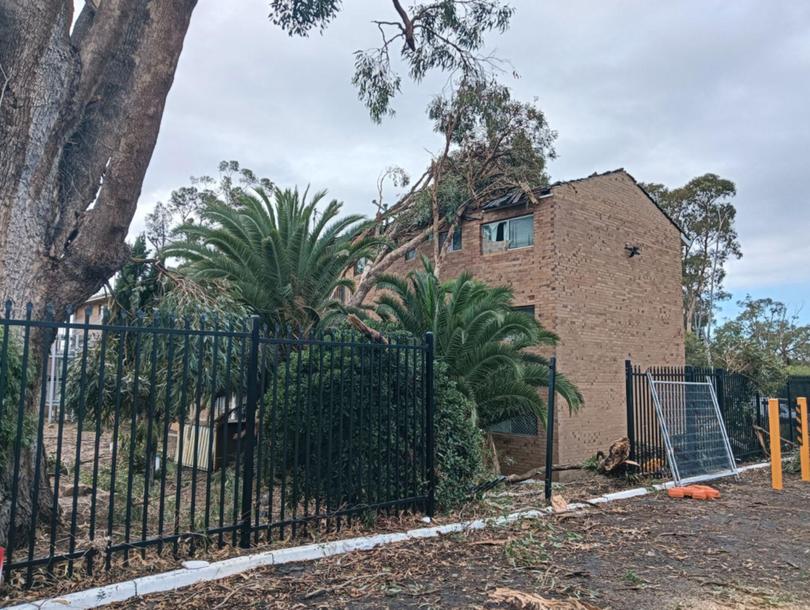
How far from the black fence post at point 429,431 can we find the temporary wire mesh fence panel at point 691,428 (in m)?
4.69

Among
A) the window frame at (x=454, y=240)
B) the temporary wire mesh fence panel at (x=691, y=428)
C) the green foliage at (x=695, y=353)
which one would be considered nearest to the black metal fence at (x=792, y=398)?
the temporary wire mesh fence panel at (x=691, y=428)

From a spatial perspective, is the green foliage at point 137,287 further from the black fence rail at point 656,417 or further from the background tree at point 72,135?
the black fence rail at point 656,417

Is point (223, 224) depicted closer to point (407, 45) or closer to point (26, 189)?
point (407, 45)

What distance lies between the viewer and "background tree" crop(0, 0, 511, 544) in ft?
18.8

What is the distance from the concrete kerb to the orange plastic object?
2.72 metres

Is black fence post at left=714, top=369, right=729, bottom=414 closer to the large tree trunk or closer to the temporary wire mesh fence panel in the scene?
the temporary wire mesh fence panel

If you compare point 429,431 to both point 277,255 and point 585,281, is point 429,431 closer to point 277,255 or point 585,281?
point 277,255

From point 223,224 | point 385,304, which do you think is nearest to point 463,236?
point 385,304

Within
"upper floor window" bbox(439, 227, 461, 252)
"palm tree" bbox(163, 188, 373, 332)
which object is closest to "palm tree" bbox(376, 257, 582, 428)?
"palm tree" bbox(163, 188, 373, 332)

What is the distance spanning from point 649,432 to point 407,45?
24.7 ft

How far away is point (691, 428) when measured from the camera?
36.1 feet

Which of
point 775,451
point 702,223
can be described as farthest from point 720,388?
point 702,223

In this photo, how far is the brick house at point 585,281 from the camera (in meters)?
16.3

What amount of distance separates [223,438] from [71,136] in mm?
3335
